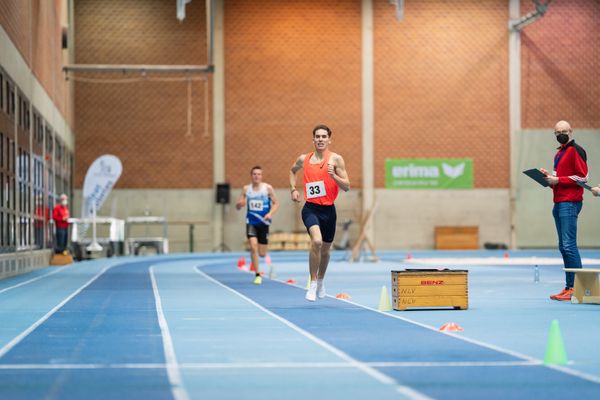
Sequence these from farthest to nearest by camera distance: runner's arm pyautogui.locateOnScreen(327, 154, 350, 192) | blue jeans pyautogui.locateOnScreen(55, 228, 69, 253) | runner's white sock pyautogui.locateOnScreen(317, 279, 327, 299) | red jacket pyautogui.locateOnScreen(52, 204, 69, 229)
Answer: blue jeans pyautogui.locateOnScreen(55, 228, 69, 253), red jacket pyautogui.locateOnScreen(52, 204, 69, 229), runner's white sock pyautogui.locateOnScreen(317, 279, 327, 299), runner's arm pyautogui.locateOnScreen(327, 154, 350, 192)

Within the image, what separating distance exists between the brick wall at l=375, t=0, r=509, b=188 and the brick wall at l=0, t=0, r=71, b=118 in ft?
45.7

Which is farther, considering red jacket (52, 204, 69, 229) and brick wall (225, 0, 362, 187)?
brick wall (225, 0, 362, 187)

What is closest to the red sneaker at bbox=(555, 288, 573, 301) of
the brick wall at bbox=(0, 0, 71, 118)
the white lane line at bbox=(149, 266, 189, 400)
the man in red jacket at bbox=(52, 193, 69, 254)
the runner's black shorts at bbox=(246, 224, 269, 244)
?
the white lane line at bbox=(149, 266, 189, 400)

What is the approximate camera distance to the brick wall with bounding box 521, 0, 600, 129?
44.0 m

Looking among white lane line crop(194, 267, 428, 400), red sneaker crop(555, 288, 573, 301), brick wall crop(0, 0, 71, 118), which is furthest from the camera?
brick wall crop(0, 0, 71, 118)

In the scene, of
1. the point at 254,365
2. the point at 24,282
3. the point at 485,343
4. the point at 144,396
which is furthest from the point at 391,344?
the point at 24,282

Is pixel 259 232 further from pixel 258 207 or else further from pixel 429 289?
Answer: pixel 429 289

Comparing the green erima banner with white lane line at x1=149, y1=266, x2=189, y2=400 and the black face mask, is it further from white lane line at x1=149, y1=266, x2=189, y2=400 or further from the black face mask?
white lane line at x1=149, y1=266, x2=189, y2=400

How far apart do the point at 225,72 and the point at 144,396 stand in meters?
37.8

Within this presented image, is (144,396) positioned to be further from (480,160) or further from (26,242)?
(480,160)

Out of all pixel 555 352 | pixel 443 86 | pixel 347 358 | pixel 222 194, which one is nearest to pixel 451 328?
pixel 347 358

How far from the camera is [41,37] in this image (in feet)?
93.5

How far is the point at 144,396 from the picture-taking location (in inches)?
211

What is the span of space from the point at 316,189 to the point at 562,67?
34014 millimetres
